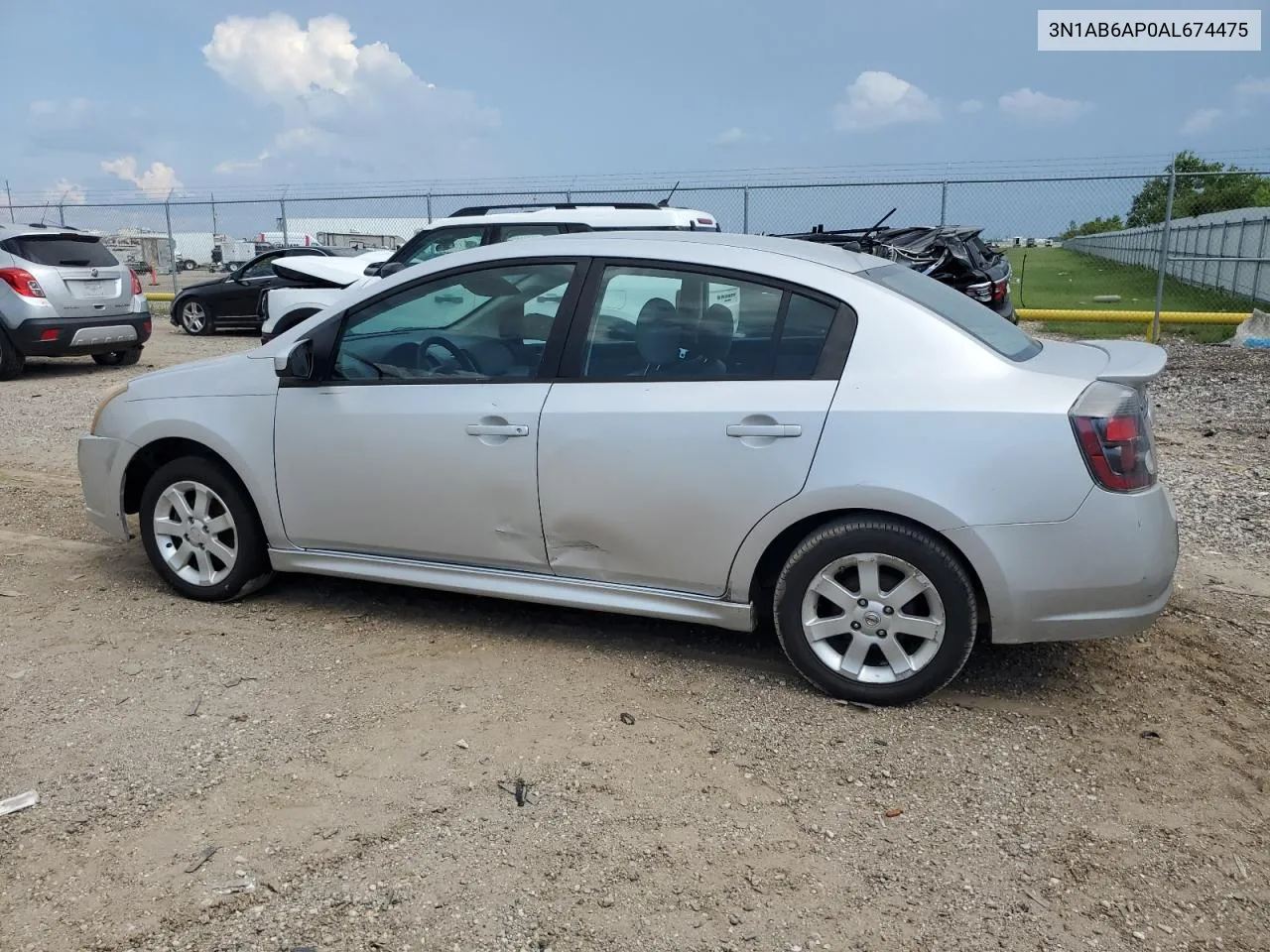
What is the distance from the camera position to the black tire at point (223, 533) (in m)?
4.68

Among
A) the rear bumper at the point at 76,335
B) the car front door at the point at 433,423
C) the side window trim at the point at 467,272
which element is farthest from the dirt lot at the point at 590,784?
the rear bumper at the point at 76,335

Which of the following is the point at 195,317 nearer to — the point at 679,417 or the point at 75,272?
the point at 75,272

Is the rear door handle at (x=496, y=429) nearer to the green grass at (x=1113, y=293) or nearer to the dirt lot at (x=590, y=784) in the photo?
the dirt lot at (x=590, y=784)

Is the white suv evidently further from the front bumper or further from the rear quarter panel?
the rear quarter panel

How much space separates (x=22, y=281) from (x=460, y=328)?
365 inches

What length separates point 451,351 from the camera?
4316mm

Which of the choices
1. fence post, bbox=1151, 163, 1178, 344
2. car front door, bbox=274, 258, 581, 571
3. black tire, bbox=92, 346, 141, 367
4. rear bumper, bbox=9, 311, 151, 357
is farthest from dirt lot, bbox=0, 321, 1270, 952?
fence post, bbox=1151, 163, 1178, 344

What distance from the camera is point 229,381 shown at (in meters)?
4.68

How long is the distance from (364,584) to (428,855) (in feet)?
7.82

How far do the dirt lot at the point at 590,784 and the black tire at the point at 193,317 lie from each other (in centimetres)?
1357

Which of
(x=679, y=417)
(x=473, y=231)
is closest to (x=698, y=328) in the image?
(x=679, y=417)

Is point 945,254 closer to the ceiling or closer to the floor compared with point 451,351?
closer to the ceiling

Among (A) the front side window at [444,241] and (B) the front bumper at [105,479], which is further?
(A) the front side window at [444,241]

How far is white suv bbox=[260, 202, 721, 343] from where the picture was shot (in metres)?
9.52
